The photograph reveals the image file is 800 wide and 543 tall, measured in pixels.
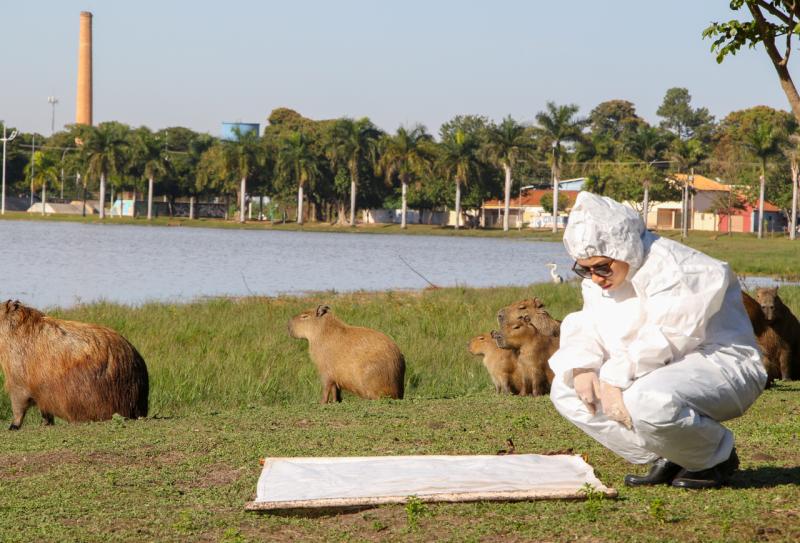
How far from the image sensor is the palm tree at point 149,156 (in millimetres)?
92625

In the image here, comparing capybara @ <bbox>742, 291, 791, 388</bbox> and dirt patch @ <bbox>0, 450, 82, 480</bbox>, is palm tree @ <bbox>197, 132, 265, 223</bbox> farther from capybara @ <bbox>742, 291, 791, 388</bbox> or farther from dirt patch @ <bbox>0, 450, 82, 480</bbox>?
dirt patch @ <bbox>0, 450, 82, 480</bbox>

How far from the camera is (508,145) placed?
8744 centimetres

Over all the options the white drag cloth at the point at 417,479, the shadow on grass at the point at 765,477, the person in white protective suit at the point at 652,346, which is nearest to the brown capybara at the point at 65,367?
the white drag cloth at the point at 417,479

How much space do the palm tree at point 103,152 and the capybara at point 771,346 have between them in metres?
86.3

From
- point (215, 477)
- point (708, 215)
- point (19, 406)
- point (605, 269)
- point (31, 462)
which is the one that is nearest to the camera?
point (605, 269)

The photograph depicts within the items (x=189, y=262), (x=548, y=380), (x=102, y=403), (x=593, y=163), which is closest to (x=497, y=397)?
(x=548, y=380)

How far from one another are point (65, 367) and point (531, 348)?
3693 mm

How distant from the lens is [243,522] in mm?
4980

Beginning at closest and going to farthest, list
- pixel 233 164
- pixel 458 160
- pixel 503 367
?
1. pixel 503 367
2. pixel 458 160
3. pixel 233 164

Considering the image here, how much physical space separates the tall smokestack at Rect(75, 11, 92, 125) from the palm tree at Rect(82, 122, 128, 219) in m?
28.7

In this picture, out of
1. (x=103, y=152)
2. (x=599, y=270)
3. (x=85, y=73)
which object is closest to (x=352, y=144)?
(x=103, y=152)

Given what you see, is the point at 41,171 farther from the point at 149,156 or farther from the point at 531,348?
the point at 531,348

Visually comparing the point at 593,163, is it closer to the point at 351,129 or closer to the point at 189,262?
the point at 351,129

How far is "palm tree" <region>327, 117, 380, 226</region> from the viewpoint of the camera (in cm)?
8850
